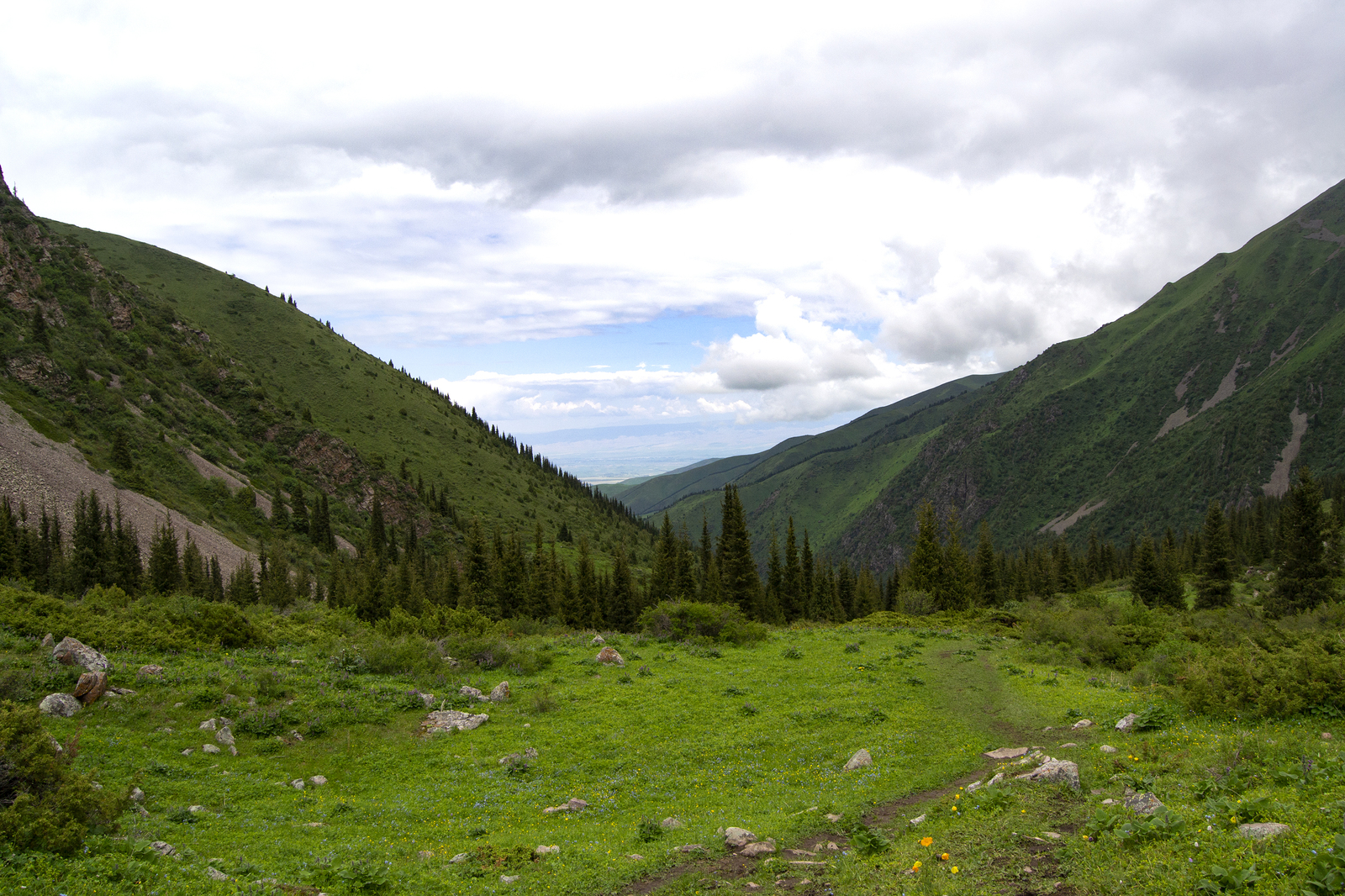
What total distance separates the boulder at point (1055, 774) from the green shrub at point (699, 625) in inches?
851

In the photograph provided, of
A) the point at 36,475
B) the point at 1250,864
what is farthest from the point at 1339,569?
the point at 36,475

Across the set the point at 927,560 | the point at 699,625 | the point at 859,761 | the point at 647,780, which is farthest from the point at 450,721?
the point at 927,560

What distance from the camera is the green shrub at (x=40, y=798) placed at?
895 centimetres

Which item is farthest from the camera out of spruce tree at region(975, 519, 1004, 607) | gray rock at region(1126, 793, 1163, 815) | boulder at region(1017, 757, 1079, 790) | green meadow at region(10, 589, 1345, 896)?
spruce tree at region(975, 519, 1004, 607)

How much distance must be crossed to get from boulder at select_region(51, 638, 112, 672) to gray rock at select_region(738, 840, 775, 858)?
17392 mm

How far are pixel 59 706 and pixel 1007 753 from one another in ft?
78.0

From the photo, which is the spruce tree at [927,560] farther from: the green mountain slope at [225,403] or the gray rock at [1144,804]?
the gray rock at [1144,804]

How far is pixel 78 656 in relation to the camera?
1695cm

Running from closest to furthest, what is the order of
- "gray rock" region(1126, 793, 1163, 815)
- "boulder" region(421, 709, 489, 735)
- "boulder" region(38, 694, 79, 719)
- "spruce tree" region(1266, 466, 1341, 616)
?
"gray rock" region(1126, 793, 1163, 815), "boulder" region(38, 694, 79, 719), "boulder" region(421, 709, 489, 735), "spruce tree" region(1266, 466, 1341, 616)

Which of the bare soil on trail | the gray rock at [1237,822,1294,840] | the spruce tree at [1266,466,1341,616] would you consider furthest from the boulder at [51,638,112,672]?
the spruce tree at [1266,466,1341,616]

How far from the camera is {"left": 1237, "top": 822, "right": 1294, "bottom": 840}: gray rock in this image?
8.07m

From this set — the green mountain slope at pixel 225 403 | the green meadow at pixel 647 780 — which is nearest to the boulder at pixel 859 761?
the green meadow at pixel 647 780

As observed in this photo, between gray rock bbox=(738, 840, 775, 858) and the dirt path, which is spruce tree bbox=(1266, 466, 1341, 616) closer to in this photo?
the dirt path

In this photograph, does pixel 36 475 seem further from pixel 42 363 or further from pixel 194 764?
pixel 194 764
